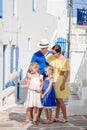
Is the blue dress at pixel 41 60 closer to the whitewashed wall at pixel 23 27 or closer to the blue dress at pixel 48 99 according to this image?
the blue dress at pixel 48 99

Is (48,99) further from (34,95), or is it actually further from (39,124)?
(39,124)

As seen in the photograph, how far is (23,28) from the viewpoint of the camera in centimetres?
1603

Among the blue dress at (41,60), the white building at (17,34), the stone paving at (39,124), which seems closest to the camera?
the stone paving at (39,124)

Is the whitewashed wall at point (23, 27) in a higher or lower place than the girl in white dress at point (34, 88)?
higher

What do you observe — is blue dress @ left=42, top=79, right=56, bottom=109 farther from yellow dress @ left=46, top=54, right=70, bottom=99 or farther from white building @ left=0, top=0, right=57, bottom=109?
white building @ left=0, top=0, right=57, bottom=109

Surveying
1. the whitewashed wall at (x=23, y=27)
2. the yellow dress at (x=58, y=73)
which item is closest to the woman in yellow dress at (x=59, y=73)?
the yellow dress at (x=58, y=73)

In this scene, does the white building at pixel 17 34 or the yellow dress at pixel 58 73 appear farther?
the white building at pixel 17 34

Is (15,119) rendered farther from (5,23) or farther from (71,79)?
(71,79)

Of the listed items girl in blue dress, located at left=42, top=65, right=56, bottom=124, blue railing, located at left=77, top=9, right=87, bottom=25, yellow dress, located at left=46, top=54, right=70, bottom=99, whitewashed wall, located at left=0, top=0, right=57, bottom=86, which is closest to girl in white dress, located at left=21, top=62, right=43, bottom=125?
girl in blue dress, located at left=42, top=65, right=56, bottom=124

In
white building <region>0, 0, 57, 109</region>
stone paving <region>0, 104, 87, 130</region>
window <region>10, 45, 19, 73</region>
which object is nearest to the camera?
stone paving <region>0, 104, 87, 130</region>

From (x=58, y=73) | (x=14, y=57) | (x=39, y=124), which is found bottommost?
(x=39, y=124)

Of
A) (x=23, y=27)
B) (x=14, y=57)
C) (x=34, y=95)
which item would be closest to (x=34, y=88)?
(x=34, y=95)

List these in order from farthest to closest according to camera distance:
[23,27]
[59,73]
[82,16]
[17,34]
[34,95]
A: [82,16] → [23,27] → [17,34] → [59,73] → [34,95]

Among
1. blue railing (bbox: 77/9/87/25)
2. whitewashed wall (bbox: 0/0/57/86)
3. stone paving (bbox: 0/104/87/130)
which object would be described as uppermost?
blue railing (bbox: 77/9/87/25)
